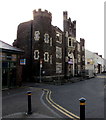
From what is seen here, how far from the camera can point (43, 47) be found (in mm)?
21281

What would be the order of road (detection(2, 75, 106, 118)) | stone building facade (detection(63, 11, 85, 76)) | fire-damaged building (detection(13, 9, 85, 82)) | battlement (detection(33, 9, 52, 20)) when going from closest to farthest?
road (detection(2, 75, 106, 118)), fire-damaged building (detection(13, 9, 85, 82)), battlement (detection(33, 9, 52, 20)), stone building facade (detection(63, 11, 85, 76))

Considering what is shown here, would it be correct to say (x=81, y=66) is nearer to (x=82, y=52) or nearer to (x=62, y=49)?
(x=82, y=52)

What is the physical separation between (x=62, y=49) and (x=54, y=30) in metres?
5.61

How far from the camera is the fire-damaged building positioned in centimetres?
2125

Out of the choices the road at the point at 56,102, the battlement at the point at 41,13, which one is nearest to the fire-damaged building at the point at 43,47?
the battlement at the point at 41,13

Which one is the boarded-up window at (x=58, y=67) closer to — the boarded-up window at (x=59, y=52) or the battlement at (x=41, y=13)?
the boarded-up window at (x=59, y=52)

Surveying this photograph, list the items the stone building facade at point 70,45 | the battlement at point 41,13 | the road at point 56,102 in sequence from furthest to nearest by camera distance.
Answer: the stone building facade at point 70,45 → the battlement at point 41,13 → the road at point 56,102

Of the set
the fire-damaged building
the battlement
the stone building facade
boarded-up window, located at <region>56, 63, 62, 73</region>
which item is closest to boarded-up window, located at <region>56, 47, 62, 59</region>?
the fire-damaged building

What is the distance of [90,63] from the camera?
169ft

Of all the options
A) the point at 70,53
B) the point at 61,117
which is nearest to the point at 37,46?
the point at 70,53

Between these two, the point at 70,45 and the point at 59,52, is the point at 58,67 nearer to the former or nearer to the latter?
the point at 59,52

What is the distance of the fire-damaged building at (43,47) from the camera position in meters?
21.2

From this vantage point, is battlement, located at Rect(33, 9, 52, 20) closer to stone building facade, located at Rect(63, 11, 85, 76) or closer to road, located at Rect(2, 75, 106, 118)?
stone building facade, located at Rect(63, 11, 85, 76)

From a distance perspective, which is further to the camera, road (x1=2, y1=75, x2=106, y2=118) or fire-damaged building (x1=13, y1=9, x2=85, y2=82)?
fire-damaged building (x1=13, y1=9, x2=85, y2=82)
